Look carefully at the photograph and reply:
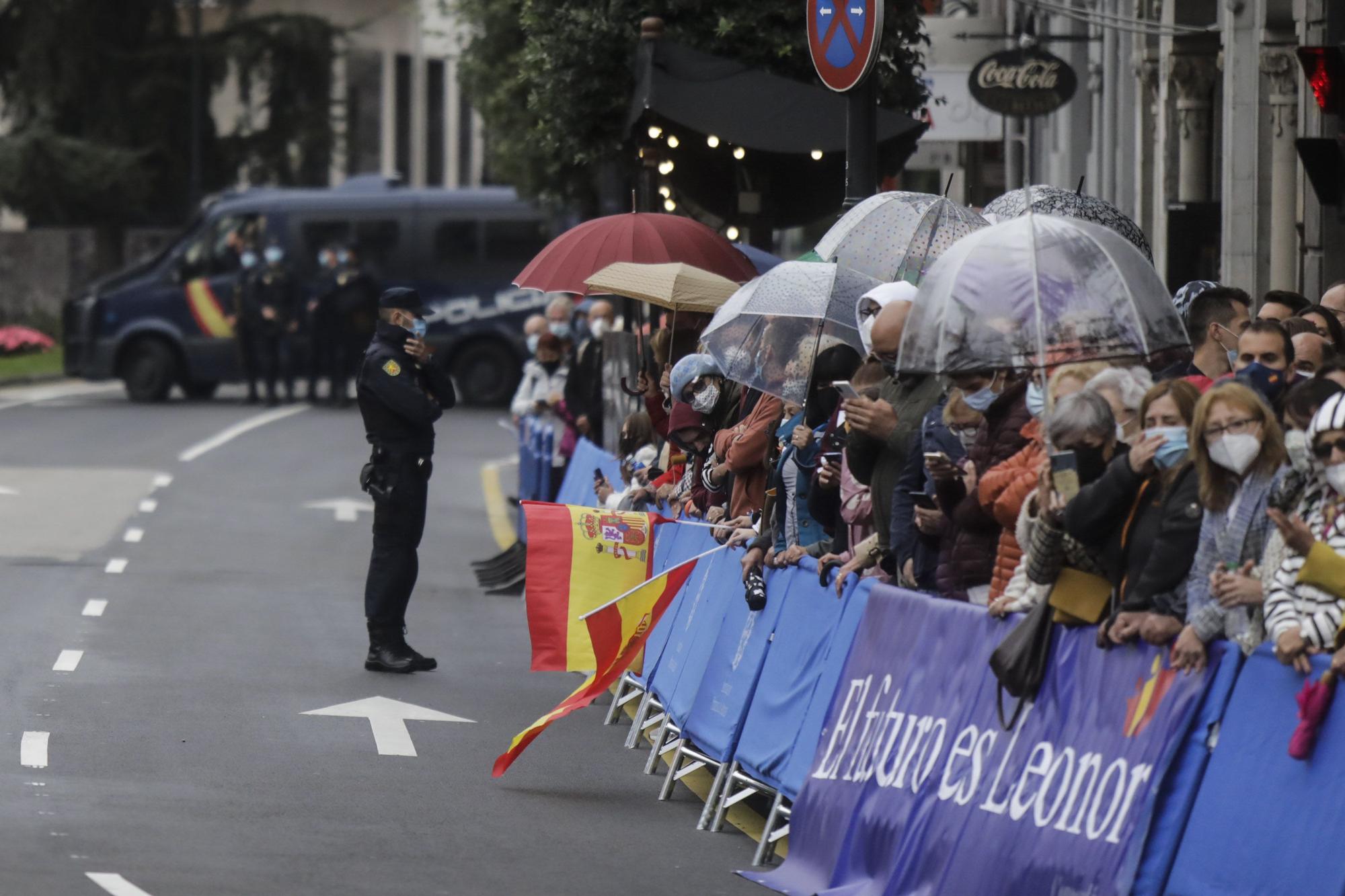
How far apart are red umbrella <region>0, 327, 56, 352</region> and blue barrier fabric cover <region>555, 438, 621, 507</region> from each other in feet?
99.9

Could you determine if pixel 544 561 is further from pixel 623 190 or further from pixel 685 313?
pixel 623 190

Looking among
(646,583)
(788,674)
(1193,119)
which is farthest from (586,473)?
(788,674)

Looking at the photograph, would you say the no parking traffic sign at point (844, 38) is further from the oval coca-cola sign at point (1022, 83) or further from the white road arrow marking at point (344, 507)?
the white road arrow marking at point (344, 507)

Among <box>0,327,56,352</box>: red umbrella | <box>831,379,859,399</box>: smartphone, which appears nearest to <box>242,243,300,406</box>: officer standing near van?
<box>0,327,56,352</box>: red umbrella

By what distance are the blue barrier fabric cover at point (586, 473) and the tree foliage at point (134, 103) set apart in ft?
108

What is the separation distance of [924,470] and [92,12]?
43.2 metres

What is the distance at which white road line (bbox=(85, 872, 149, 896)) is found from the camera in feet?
25.0

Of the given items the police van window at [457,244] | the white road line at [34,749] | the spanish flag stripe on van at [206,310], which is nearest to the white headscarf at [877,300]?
the white road line at [34,749]

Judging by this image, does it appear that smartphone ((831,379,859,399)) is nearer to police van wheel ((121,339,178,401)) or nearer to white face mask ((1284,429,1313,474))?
white face mask ((1284,429,1313,474))

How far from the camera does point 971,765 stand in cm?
752

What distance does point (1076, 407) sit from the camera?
723cm

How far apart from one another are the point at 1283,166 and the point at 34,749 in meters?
9.90

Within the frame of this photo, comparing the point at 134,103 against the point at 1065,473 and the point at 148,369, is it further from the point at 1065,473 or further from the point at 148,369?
the point at 1065,473

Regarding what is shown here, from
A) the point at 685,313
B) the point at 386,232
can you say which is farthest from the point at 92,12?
the point at 685,313
